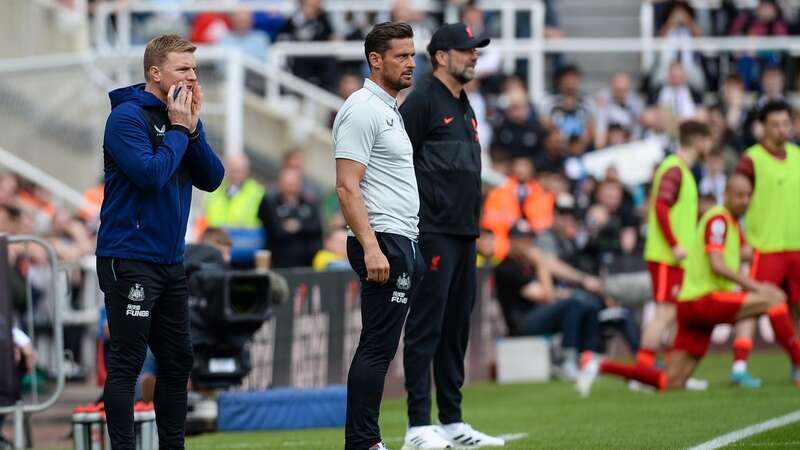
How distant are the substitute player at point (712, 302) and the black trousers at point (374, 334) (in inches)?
221

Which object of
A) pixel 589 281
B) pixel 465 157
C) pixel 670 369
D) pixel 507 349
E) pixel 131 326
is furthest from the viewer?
pixel 589 281

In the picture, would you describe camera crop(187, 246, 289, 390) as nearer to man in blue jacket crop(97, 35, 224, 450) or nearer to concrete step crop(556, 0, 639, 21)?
man in blue jacket crop(97, 35, 224, 450)

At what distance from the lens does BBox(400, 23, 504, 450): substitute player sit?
31.3 feet

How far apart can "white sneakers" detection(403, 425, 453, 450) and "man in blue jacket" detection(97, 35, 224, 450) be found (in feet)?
5.65

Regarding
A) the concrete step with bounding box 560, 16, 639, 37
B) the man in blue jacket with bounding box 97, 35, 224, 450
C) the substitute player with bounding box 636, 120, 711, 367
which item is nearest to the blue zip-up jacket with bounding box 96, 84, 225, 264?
the man in blue jacket with bounding box 97, 35, 224, 450

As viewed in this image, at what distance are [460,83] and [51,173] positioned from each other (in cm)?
1080

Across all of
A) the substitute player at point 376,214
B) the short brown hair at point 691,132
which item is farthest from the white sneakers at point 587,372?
the substitute player at point 376,214

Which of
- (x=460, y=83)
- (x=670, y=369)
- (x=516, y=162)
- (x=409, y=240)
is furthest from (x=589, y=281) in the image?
(x=409, y=240)

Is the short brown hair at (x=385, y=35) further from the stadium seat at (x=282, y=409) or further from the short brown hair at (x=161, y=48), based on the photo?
the stadium seat at (x=282, y=409)

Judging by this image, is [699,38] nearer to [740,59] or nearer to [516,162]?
[740,59]

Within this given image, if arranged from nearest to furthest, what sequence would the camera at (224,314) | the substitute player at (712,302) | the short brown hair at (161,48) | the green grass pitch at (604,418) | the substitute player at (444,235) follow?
1. the short brown hair at (161,48)
2. the substitute player at (444,235)
3. the green grass pitch at (604,418)
4. the camera at (224,314)
5. the substitute player at (712,302)

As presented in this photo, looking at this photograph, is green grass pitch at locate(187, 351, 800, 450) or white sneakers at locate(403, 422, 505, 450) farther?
green grass pitch at locate(187, 351, 800, 450)

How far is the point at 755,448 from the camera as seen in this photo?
9.05 meters

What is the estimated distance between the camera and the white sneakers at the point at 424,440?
31.0 feet
